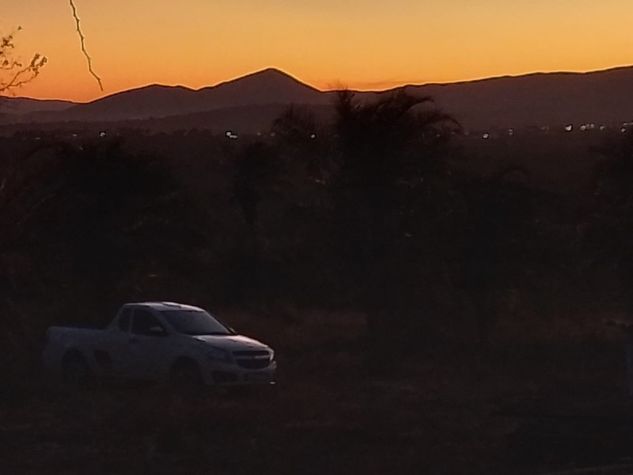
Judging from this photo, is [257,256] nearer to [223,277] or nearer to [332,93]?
[223,277]

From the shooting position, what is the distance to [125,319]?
27.0m

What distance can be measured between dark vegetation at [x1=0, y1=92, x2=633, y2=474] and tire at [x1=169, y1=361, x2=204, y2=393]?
0.76 meters

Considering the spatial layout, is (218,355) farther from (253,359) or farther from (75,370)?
(75,370)

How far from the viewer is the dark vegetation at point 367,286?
22.8m

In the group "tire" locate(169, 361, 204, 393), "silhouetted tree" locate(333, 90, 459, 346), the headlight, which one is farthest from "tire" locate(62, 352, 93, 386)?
"silhouetted tree" locate(333, 90, 459, 346)

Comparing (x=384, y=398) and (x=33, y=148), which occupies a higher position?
(x=33, y=148)

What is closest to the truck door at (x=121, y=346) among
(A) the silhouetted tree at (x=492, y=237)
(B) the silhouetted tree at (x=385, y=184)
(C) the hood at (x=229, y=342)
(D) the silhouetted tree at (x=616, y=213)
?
(C) the hood at (x=229, y=342)

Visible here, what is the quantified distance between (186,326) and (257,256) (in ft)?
69.0

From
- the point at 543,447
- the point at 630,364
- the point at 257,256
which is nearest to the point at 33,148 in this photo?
the point at 630,364

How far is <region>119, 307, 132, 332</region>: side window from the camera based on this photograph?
27.0 metres

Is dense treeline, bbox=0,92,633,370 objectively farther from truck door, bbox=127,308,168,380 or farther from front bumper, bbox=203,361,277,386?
front bumper, bbox=203,361,277,386

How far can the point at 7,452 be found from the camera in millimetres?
18859

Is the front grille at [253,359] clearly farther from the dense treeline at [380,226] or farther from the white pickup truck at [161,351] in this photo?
the dense treeline at [380,226]

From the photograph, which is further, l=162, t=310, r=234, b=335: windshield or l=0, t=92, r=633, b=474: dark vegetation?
l=162, t=310, r=234, b=335: windshield
